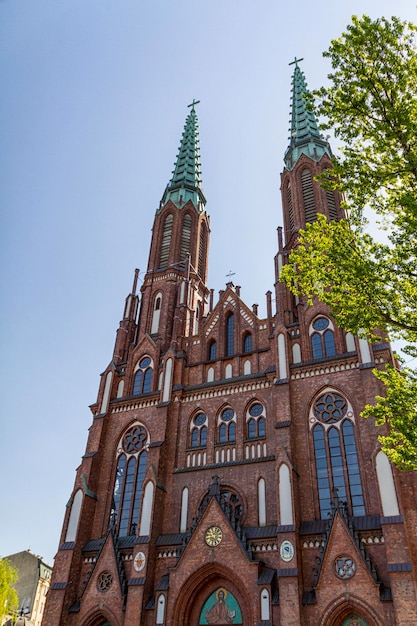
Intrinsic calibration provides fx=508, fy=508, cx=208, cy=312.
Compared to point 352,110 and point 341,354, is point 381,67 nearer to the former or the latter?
point 352,110

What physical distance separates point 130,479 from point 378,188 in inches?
764

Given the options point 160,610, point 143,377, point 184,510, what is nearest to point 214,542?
point 184,510

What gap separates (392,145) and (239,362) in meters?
16.1

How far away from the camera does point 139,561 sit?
21734 mm

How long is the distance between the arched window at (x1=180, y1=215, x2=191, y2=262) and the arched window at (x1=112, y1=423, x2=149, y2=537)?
13.7 m

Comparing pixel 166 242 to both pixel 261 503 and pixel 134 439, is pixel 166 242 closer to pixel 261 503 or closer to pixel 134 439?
pixel 134 439

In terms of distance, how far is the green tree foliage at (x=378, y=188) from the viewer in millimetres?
12117

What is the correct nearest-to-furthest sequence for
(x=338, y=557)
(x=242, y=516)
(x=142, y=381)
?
(x=338, y=557)
(x=242, y=516)
(x=142, y=381)

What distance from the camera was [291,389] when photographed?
78.4 ft

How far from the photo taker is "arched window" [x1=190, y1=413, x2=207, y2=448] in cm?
2512

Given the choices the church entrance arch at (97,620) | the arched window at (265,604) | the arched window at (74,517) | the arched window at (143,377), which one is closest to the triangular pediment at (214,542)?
the arched window at (265,604)

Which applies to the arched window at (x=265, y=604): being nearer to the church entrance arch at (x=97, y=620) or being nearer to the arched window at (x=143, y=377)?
the church entrance arch at (x=97, y=620)

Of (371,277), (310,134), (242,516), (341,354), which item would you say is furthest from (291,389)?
(310,134)

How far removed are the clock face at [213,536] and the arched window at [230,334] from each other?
954cm
